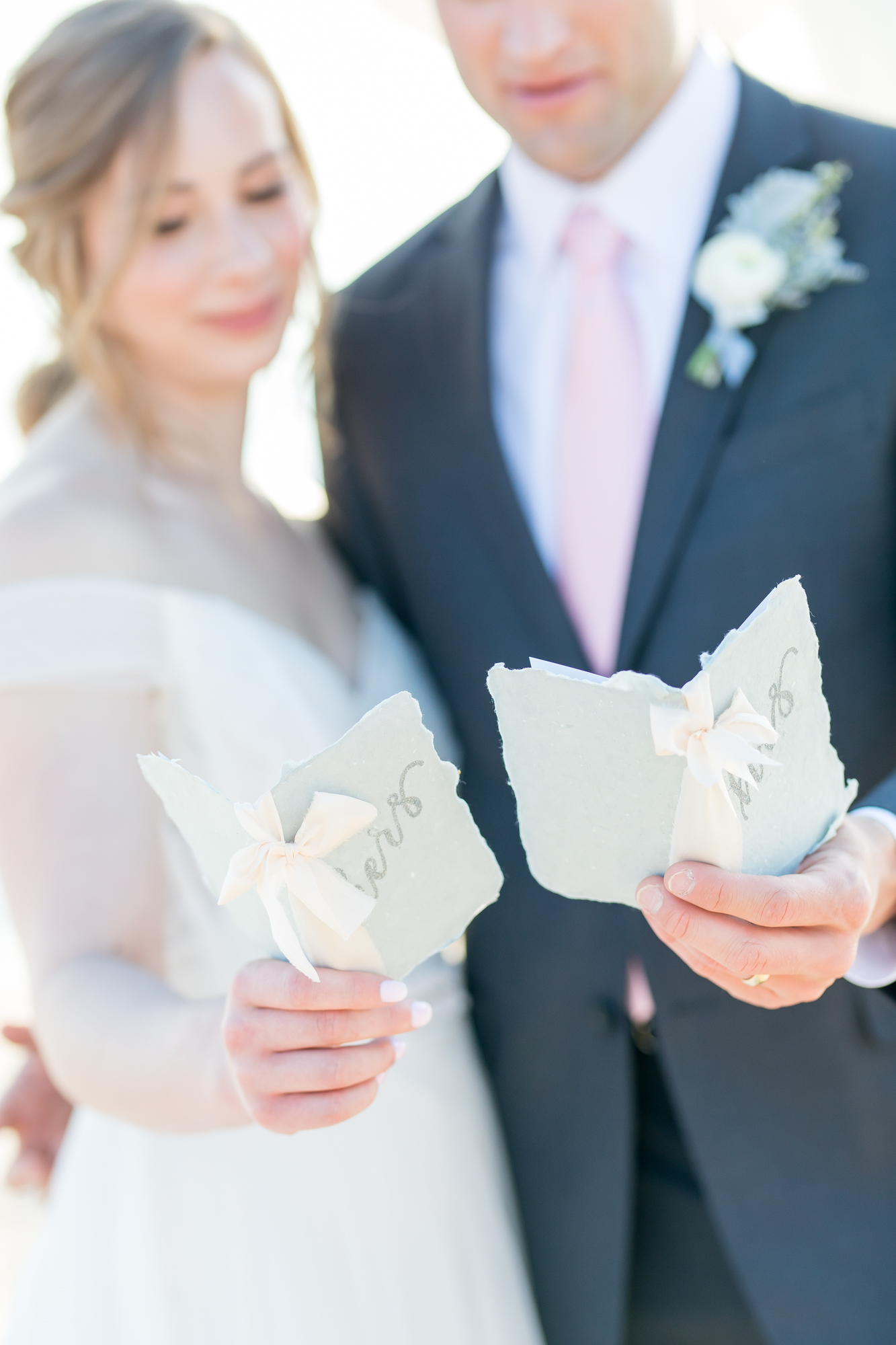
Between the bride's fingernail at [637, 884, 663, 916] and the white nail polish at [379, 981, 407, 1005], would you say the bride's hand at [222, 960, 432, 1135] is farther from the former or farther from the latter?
the bride's fingernail at [637, 884, 663, 916]

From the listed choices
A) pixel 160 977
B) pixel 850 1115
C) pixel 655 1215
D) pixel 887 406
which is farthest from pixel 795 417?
pixel 655 1215

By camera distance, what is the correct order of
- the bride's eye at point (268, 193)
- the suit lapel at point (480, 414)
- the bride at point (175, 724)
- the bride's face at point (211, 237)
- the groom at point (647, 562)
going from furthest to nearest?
the bride's eye at point (268, 193), the bride's face at point (211, 237), the suit lapel at point (480, 414), the groom at point (647, 562), the bride at point (175, 724)

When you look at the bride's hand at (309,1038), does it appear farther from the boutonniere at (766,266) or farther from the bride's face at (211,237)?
the bride's face at (211,237)

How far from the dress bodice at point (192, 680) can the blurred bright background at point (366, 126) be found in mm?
622

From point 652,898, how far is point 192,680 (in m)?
0.83

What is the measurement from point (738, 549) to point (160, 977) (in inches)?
35.6

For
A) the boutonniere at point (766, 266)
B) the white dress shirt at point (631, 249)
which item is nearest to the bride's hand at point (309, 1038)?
the white dress shirt at point (631, 249)

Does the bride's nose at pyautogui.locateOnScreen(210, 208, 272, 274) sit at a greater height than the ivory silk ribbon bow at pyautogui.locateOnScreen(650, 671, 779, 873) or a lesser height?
greater

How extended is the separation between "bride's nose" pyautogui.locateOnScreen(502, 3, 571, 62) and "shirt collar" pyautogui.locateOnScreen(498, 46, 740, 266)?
178 millimetres

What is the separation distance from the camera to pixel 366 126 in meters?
7.34

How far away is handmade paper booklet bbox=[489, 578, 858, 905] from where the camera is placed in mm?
874

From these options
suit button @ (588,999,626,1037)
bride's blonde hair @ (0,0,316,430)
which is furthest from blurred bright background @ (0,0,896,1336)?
suit button @ (588,999,626,1037)

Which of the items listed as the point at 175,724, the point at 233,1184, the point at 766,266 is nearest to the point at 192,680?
the point at 175,724

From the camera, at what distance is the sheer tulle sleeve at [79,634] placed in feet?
4.74
